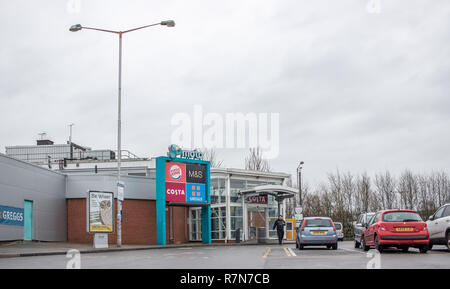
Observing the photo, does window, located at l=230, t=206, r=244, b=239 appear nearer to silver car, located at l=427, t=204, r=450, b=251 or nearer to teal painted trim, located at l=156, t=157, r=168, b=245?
teal painted trim, located at l=156, t=157, r=168, b=245

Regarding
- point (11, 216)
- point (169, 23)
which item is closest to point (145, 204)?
point (11, 216)

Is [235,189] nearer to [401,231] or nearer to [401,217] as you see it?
[401,217]

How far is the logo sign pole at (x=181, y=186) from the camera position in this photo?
118 feet

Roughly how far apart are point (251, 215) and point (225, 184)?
3534mm

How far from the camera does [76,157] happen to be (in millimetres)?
60375

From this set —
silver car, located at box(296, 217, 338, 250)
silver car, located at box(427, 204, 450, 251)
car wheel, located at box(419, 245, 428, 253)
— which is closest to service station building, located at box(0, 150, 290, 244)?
silver car, located at box(296, 217, 338, 250)

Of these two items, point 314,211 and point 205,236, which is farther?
point 314,211

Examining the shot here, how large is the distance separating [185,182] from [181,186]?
0.44 meters

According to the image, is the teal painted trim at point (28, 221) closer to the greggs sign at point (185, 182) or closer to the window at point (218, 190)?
the greggs sign at point (185, 182)

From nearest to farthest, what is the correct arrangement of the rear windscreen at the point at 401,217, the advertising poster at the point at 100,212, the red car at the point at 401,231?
the red car at the point at 401,231
the rear windscreen at the point at 401,217
the advertising poster at the point at 100,212

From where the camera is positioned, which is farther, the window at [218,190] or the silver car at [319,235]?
the window at [218,190]

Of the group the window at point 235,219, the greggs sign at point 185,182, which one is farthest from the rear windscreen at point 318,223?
the window at point 235,219
